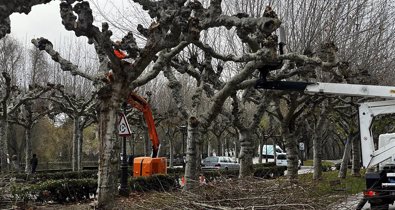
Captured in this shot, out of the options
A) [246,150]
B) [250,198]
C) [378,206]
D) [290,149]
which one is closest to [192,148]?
[246,150]

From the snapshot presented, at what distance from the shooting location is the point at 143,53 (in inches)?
296

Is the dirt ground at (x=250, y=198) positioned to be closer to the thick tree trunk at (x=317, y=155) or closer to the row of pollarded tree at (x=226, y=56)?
the row of pollarded tree at (x=226, y=56)

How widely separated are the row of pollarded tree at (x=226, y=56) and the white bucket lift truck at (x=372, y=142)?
775mm

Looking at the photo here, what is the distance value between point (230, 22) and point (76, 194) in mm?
9634

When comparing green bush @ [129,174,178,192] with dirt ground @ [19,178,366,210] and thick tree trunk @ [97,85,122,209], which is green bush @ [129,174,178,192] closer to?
thick tree trunk @ [97,85,122,209]

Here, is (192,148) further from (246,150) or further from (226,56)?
(246,150)

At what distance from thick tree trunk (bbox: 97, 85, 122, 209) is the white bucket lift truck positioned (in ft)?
18.3

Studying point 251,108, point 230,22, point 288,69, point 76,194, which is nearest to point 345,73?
point 288,69

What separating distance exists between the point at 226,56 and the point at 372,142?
4.55 meters

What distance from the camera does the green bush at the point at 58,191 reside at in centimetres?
1341

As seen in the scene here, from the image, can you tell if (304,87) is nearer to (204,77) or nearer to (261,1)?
(204,77)

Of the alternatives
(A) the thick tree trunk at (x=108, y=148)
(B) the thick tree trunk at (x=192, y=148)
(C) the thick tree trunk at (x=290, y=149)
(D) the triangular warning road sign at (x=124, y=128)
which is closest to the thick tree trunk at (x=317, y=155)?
(C) the thick tree trunk at (x=290, y=149)

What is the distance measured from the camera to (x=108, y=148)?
7531 mm

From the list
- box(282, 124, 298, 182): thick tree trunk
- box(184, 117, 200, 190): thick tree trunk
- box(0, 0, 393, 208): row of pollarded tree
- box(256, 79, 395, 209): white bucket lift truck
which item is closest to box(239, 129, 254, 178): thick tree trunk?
box(0, 0, 393, 208): row of pollarded tree
